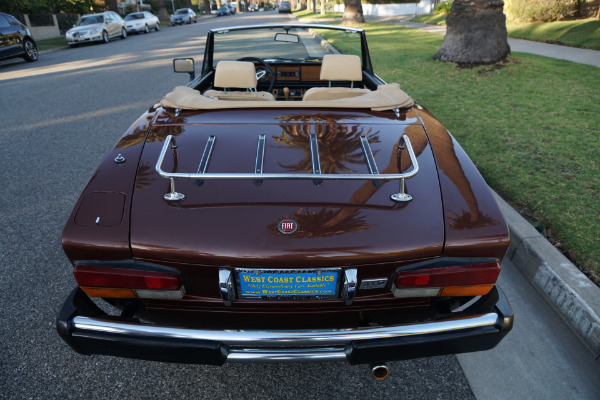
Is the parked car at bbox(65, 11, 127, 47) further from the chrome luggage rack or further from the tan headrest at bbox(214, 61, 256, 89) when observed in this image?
the chrome luggage rack

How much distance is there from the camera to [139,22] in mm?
24641

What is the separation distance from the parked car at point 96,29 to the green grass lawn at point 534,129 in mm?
15523

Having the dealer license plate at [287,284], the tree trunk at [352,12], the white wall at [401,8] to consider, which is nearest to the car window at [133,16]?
the tree trunk at [352,12]

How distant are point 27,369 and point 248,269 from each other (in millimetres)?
1440

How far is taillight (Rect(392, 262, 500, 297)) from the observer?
5.15ft

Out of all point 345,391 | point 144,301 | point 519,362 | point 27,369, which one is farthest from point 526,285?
point 27,369

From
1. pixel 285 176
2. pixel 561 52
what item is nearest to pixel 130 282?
pixel 285 176

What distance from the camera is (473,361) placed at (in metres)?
2.08

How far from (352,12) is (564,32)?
10591mm

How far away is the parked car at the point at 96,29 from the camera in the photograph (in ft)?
60.0

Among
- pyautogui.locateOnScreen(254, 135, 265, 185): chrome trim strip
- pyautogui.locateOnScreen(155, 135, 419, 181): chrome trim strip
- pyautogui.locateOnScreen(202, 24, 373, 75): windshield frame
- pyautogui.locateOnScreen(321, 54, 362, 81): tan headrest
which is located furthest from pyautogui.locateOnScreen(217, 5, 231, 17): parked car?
pyautogui.locateOnScreen(155, 135, 419, 181): chrome trim strip

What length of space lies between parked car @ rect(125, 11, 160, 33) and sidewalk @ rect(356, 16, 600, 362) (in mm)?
25847

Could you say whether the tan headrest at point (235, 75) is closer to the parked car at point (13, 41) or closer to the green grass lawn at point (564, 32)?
the green grass lawn at point (564, 32)

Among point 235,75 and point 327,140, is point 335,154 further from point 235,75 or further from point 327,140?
point 235,75
